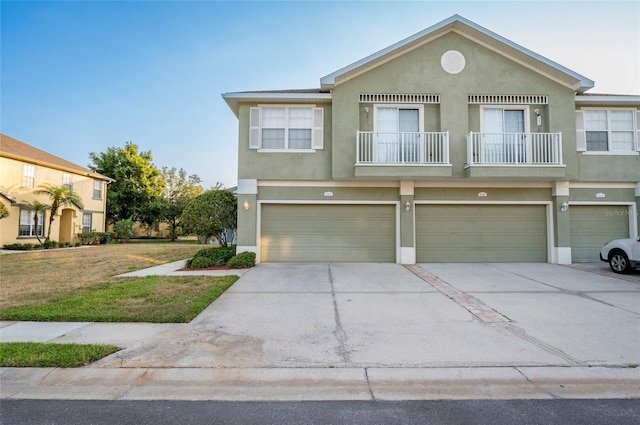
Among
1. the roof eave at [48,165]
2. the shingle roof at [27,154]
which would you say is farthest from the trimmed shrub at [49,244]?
the shingle roof at [27,154]

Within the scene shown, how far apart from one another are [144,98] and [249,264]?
19655 mm

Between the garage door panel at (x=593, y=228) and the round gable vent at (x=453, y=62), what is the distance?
263 inches

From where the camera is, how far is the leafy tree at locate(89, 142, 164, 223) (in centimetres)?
2856

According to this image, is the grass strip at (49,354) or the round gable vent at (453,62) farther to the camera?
the round gable vent at (453,62)

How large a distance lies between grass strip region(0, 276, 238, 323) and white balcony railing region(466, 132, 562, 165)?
921 centimetres

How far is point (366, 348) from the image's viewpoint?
169 inches

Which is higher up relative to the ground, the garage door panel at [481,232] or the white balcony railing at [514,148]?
the white balcony railing at [514,148]

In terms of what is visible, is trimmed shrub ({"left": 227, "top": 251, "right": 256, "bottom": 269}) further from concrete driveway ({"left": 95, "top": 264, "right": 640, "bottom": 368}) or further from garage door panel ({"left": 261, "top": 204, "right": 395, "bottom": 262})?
concrete driveway ({"left": 95, "top": 264, "right": 640, "bottom": 368})

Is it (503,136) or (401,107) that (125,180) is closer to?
(401,107)

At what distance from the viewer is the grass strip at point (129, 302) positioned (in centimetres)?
540

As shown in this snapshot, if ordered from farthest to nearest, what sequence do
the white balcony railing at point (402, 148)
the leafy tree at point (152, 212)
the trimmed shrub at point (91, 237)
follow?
the leafy tree at point (152, 212) < the trimmed shrub at point (91, 237) < the white balcony railing at point (402, 148)

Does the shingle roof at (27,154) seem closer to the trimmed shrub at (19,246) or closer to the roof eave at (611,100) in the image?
the trimmed shrub at (19,246)

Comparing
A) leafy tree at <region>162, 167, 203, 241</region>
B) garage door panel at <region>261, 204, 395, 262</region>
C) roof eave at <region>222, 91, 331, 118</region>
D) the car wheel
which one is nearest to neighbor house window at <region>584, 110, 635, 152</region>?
the car wheel

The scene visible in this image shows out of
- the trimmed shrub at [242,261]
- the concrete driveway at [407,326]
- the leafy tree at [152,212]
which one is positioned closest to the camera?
the concrete driveway at [407,326]
